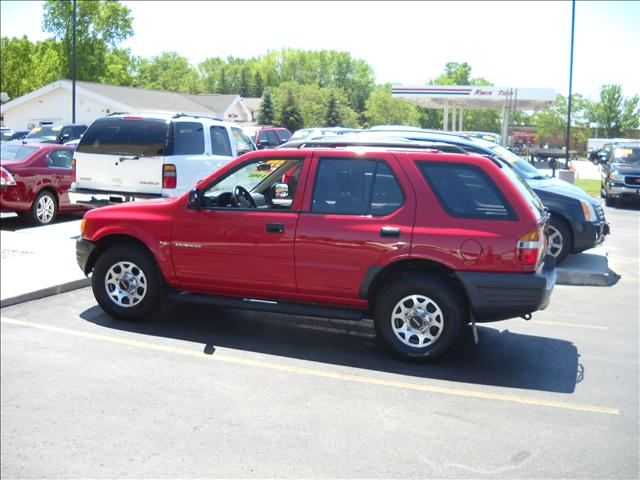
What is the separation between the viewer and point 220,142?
1292 centimetres

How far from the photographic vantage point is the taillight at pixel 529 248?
231 inches

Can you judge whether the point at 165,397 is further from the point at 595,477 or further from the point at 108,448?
the point at 595,477

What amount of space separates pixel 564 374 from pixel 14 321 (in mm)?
5152

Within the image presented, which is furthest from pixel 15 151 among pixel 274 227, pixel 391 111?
pixel 391 111

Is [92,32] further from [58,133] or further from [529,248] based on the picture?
[529,248]

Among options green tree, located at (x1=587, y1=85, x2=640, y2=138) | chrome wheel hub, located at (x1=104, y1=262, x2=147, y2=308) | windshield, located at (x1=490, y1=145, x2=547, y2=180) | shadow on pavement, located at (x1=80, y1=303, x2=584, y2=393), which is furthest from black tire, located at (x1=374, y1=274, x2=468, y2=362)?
windshield, located at (x1=490, y1=145, x2=547, y2=180)

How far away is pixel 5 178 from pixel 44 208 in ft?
3.15

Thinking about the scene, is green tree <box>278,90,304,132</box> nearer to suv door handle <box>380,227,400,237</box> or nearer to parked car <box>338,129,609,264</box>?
parked car <box>338,129,609,264</box>

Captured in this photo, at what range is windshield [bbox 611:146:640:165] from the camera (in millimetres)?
20766

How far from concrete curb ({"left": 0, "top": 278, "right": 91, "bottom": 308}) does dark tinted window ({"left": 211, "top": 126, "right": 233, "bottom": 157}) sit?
4.67 m

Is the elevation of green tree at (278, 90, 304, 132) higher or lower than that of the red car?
higher

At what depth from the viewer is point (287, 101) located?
206 ft

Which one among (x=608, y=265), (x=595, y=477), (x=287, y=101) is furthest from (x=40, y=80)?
(x=595, y=477)

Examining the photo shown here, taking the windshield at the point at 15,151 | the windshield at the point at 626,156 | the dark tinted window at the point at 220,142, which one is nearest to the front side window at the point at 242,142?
the dark tinted window at the point at 220,142
